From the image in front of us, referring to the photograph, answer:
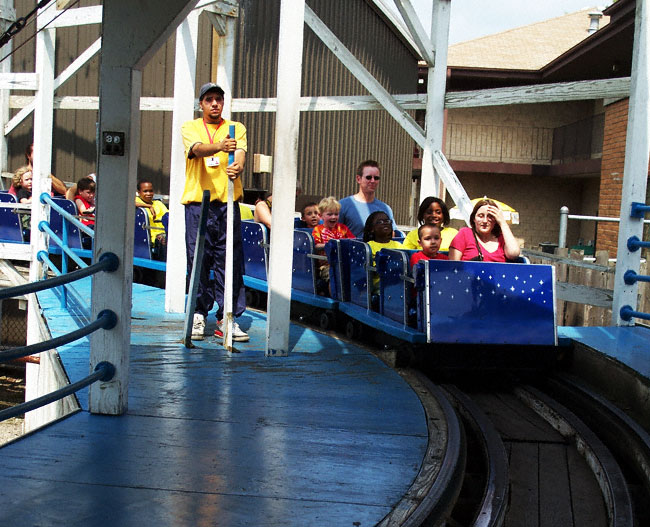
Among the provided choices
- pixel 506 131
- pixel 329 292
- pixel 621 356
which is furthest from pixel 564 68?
pixel 621 356

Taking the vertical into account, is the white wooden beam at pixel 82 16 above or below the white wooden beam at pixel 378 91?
above

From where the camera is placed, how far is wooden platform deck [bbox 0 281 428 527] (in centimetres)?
331

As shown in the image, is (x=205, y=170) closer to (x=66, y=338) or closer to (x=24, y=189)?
(x=66, y=338)

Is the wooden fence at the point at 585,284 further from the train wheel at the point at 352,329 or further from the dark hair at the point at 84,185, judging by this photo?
the dark hair at the point at 84,185

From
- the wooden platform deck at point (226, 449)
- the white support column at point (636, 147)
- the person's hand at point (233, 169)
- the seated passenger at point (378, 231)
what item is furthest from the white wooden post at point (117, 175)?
the white support column at point (636, 147)

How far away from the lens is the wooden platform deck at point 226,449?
331 centimetres

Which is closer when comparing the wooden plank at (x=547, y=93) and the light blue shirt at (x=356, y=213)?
the wooden plank at (x=547, y=93)

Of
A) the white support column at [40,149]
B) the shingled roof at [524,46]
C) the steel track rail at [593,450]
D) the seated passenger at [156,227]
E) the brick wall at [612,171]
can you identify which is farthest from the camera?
the shingled roof at [524,46]

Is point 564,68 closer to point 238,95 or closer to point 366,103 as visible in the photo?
point 238,95

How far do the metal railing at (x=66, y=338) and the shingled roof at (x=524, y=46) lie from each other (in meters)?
20.9

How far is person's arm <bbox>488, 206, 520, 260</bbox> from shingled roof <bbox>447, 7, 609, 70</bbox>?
720 inches

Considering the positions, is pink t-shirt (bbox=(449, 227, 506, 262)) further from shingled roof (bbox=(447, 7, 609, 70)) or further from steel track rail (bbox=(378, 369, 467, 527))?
shingled roof (bbox=(447, 7, 609, 70))

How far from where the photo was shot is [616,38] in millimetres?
16953

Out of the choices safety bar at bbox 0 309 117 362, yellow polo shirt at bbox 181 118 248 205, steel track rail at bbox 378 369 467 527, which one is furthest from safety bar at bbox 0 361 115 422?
yellow polo shirt at bbox 181 118 248 205
